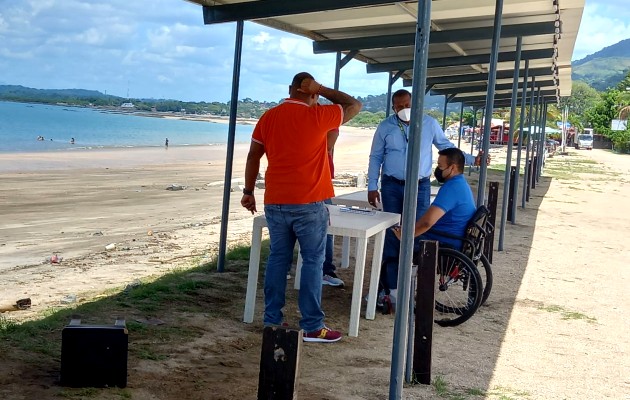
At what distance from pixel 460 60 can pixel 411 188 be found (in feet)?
25.7

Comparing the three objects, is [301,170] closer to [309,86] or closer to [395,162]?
[309,86]

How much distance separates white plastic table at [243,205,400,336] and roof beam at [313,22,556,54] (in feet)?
10.1

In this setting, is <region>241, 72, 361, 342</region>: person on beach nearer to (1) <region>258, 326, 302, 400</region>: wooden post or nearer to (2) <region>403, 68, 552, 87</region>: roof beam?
(1) <region>258, 326, 302, 400</region>: wooden post

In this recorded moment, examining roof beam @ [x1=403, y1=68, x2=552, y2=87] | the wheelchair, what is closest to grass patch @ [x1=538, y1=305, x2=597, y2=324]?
the wheelchair

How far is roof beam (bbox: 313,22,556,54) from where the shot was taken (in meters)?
8.55

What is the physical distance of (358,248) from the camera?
5422 millimetres

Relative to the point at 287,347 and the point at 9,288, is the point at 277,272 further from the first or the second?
the point at 9,288

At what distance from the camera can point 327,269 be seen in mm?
7098

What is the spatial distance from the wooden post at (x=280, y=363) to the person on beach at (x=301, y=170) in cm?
185

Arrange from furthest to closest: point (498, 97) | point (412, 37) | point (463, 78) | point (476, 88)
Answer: point (498, 97)
point (476, 88)
point (463, 78)
point (412, 37)

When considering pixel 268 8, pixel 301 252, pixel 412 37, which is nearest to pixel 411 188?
pixel 301 252

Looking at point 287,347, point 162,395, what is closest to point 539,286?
point 162,395

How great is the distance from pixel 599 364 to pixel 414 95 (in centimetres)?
257

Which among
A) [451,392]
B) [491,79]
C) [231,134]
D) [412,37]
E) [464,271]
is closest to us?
[451,392]
